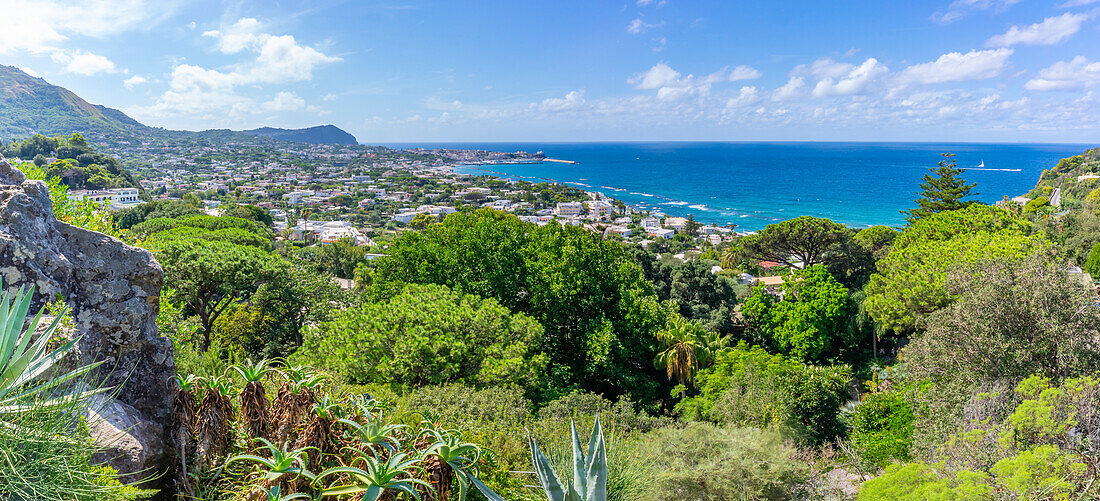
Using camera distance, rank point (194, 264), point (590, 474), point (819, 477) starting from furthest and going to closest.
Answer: point (194, 264) < point (819, 477) < point (590, 474)

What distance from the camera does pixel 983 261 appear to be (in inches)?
440

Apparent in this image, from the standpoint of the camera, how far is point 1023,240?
13.9m

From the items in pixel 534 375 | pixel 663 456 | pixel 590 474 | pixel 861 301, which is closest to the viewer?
pixel 590 474

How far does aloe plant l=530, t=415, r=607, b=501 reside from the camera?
3803mm

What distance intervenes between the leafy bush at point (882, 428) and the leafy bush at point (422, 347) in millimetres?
6719

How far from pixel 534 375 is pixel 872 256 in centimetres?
1924

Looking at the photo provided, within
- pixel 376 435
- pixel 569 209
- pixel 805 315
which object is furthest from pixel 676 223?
pixel 376 435

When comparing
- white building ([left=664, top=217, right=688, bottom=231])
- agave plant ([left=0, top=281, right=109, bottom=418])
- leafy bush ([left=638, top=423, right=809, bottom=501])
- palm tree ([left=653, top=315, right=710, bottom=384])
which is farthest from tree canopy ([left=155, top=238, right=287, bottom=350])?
white building ([left=664, top=217, right=688, bottom=231])

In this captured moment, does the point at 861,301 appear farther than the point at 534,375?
Yes

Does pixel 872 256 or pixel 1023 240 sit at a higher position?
pixel 1023 240

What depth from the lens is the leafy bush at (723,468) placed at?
7012 mm

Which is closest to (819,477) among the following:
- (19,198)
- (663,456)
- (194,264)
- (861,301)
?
(663,456)

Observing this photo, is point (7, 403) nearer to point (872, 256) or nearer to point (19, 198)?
point (19, 198)

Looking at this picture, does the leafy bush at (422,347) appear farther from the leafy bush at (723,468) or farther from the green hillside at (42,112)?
the green hillside at (42,112)
